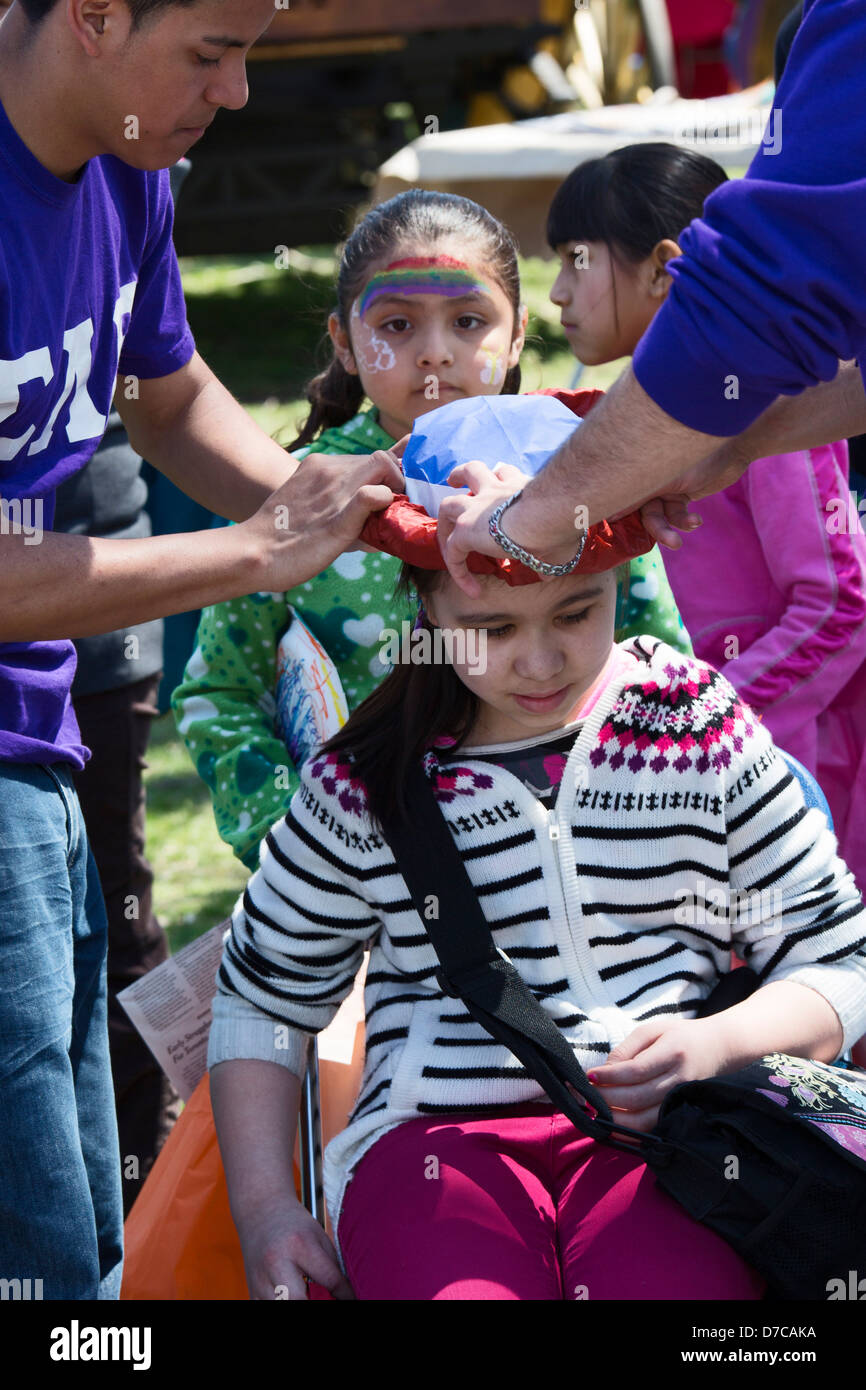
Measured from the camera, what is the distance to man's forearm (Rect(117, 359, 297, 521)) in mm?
2230

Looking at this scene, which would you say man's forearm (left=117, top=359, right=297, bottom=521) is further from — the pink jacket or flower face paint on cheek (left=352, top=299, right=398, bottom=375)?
the pink jacket

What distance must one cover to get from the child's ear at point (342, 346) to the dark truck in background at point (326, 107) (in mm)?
7221

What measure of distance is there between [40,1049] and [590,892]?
696 millimetres

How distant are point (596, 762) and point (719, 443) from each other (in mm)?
465

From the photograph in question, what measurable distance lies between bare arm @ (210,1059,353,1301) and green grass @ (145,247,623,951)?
146 cm

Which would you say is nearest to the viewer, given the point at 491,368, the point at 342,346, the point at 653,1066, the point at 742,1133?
the point at 742,1133

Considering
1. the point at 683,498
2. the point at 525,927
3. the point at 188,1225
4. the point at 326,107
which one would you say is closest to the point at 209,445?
the point at 683,498

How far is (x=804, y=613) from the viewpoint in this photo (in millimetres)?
2852

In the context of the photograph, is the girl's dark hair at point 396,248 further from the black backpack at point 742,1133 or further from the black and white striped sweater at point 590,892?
the black backpack at point 742,1133

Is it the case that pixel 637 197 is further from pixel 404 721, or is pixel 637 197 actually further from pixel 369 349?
pixel 404 721

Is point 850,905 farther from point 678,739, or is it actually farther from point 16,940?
point 16,940

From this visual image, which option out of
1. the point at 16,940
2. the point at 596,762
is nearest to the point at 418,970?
the point at 596,762

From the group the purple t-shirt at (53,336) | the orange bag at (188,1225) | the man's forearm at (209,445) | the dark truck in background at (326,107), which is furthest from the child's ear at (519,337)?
the dark truck in background at (326,107)

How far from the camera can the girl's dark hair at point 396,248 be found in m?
2.68
